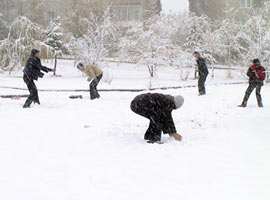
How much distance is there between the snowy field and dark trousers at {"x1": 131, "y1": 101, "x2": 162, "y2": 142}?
19 cm

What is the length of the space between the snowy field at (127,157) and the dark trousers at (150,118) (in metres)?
0.19

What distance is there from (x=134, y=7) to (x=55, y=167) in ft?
155

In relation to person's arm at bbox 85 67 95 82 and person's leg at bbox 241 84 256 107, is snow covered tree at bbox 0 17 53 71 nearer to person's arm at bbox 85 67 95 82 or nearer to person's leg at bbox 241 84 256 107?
person's arm at bbox 85 67 95 82

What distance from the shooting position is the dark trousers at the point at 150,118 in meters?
6.31

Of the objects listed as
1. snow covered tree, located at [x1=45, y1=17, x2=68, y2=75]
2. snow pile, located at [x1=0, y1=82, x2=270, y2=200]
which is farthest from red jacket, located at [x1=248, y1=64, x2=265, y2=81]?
snow covered tree, located at [x1=45, y1=17, x2=68, y2=75]

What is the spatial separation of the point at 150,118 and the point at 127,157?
0.99 meters

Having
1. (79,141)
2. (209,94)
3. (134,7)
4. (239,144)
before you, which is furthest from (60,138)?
(134,7)

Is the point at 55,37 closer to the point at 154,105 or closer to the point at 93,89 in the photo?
the point at 93,89

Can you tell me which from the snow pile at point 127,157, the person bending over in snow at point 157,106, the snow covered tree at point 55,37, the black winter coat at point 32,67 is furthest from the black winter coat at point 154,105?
the snow covered tree at point 55,37

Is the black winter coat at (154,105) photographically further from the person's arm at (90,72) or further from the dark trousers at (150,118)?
the person's arm at (90,72)

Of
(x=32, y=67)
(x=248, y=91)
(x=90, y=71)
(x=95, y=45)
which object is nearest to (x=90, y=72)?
(x=90, y=71)

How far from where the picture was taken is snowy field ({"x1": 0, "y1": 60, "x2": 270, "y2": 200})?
4277 millimetres

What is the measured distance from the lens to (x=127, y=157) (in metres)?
5.68

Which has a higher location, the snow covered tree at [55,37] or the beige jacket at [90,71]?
the snow covered tree at [55,37]
